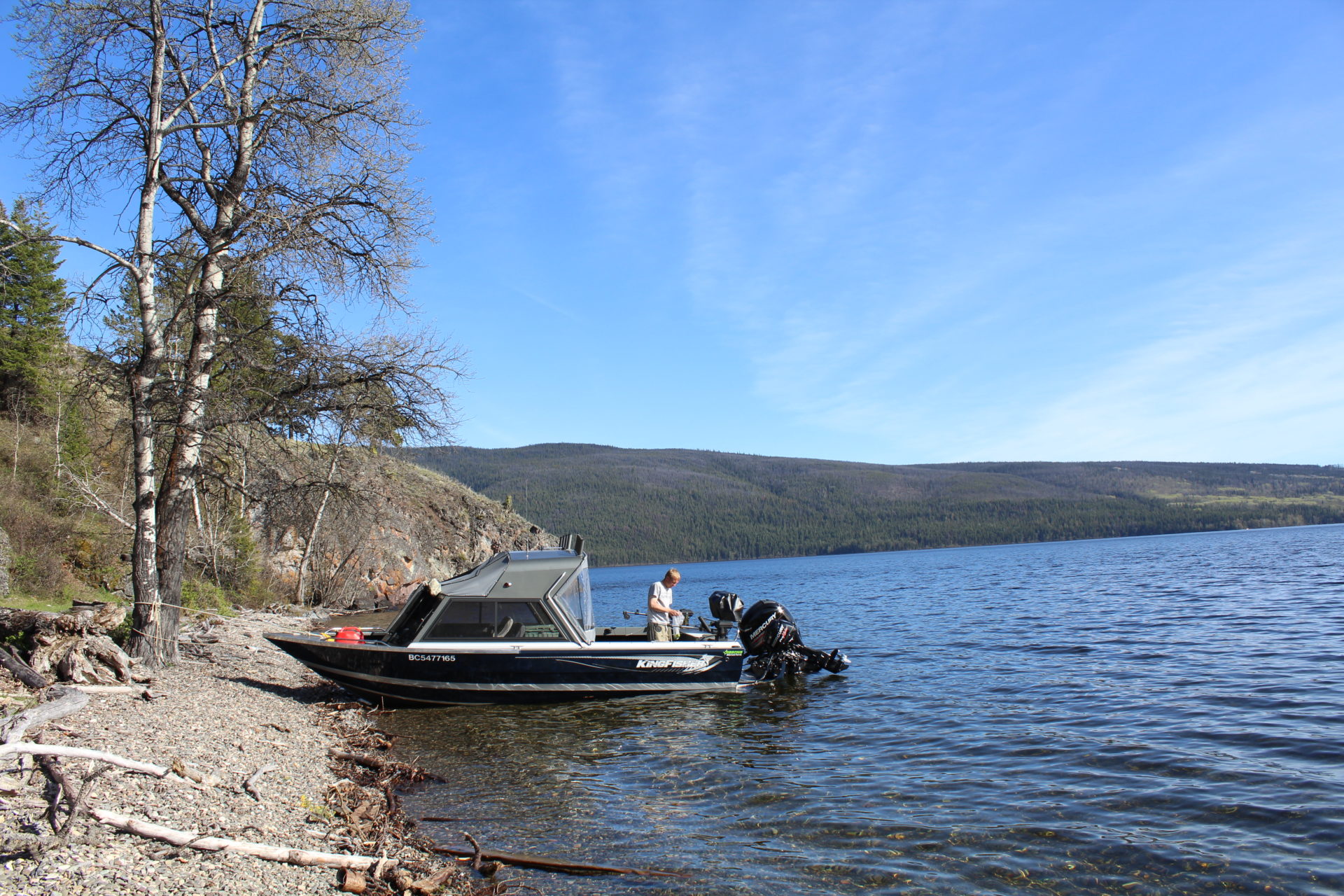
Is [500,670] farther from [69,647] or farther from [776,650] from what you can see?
[69,647]

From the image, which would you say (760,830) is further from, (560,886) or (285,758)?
(285,758)

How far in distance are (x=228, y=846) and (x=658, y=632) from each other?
907 cm

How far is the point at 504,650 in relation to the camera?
12141mm

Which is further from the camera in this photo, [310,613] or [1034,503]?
[1034,503]

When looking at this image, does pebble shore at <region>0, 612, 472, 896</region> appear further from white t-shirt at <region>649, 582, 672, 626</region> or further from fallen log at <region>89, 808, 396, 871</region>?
white t-shirt at <region>649, 582, 672, 626</region>

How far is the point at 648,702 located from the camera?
1293cm

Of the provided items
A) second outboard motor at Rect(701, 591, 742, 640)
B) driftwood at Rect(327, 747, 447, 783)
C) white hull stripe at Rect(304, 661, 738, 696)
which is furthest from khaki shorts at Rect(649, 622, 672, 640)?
driftwood at Rect(327, 747, 447, 783)

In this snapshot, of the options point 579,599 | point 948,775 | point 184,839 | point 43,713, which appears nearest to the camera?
point 184,839

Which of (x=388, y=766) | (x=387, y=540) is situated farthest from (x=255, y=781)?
(x=387, y=540)

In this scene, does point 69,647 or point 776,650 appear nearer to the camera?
point 69,647

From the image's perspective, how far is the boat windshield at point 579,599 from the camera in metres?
12.5

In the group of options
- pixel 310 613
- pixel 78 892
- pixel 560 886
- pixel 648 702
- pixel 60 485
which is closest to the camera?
pixel 78 892

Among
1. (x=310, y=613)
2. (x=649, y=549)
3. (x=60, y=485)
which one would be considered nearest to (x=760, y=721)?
(x=60, y=485)

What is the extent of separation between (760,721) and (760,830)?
15.4ft
